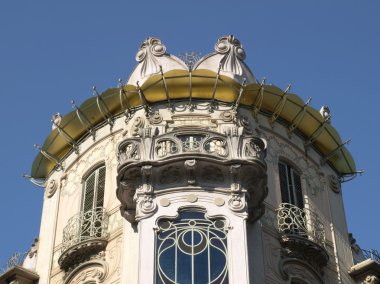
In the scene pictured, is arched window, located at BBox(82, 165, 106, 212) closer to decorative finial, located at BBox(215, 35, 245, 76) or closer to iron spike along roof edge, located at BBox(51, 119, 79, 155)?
iron spike along roof edge, located at BBox(51, 119, 79, 155)

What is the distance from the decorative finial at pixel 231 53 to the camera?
34.2m

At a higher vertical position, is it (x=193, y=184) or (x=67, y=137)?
(x=67, y=137)

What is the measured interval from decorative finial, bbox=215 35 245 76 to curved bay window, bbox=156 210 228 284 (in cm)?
730

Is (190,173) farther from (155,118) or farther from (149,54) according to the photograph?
(149,54)

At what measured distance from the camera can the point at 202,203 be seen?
93.5 ft

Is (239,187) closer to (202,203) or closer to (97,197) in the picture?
(202,203)

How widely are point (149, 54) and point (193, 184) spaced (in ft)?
23.5

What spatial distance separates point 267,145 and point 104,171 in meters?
4.97

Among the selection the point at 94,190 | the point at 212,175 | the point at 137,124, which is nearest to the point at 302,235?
the point at 212,175

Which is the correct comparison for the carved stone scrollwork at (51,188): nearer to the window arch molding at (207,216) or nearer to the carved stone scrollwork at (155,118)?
the carved stone scrollwork at (155,118)

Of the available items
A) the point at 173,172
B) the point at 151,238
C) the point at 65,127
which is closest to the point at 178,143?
the point at 173,172

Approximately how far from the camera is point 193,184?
2888 cm

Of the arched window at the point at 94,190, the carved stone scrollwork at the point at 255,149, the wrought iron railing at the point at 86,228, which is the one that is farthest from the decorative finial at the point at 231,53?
the wrought iron railing at the point at 86,228

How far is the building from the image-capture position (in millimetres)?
28047
